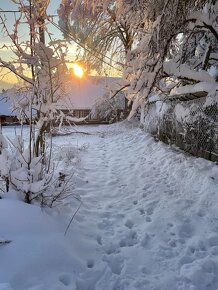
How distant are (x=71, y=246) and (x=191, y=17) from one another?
11.5 ft

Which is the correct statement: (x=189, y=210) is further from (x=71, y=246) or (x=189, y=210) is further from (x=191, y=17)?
(x=191, y=17)

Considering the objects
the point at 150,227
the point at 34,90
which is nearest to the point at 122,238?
the point at 150,227

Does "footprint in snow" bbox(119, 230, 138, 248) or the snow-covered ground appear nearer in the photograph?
the snow-covered ground

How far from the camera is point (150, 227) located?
4.58 m

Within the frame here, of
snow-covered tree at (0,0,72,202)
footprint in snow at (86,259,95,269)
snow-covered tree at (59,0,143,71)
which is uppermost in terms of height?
snow-covered tree at (59,0,143,71)

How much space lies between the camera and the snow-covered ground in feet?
10.4

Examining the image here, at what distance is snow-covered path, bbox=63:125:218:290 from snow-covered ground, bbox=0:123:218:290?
11 mm

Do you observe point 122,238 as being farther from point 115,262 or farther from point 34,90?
point 34,90

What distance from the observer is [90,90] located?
116ft

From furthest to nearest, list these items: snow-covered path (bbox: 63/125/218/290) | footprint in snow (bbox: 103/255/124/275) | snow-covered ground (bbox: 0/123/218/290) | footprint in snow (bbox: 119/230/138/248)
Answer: footprint in snow (bbox: 119/230/138/248) < footprint in snow (bbox: 103/255/124/275) < snow-covered path (bbox: 63/125/218/290) < snow-covered ground (bbox: 0/123/218/290)

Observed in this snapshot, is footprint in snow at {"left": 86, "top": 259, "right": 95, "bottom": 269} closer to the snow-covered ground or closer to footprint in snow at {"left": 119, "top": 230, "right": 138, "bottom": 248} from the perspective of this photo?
the snow-covered ground

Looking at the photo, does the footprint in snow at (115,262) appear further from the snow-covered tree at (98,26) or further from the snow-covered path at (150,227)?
the snow-covered tree at (98,26)

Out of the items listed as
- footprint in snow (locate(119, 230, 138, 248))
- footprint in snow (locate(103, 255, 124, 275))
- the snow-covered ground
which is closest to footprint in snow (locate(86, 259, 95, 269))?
the snow-covered ground

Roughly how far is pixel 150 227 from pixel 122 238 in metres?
0.57
